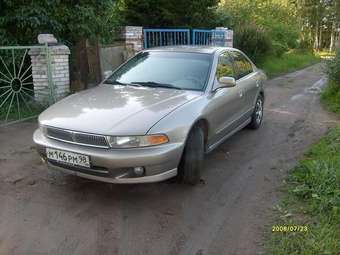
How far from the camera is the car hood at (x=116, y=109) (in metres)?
3.69

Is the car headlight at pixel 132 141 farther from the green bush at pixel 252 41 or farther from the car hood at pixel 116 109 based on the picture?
the green bush at pixel 252 41

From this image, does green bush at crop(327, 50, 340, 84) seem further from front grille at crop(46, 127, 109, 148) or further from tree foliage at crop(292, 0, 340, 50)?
tree foliage at crop(292, 0, 340, 50)

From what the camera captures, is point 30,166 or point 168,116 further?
point 30,166

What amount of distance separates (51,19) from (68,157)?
5.36 m

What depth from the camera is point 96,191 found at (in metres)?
4.23

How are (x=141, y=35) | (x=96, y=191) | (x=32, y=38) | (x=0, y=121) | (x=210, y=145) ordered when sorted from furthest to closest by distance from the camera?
(x=141, y=35), (x=32, y=38), (x=0, y=121), (x=210, y=145), (x=96, y=191)

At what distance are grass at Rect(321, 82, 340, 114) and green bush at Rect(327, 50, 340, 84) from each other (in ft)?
0.51

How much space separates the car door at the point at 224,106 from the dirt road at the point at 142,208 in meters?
0.46

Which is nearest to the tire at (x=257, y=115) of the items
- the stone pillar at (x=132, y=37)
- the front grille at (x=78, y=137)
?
the front grille at (x=78, y=137)

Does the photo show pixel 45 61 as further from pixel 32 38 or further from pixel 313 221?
pixel 313 221

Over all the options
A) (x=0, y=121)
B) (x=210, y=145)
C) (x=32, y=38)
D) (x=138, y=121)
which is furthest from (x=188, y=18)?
(x=138, y=121)

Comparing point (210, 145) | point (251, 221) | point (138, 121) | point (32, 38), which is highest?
point (32, 38)

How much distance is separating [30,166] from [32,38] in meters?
4.29

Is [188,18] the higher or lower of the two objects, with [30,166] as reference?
higher
